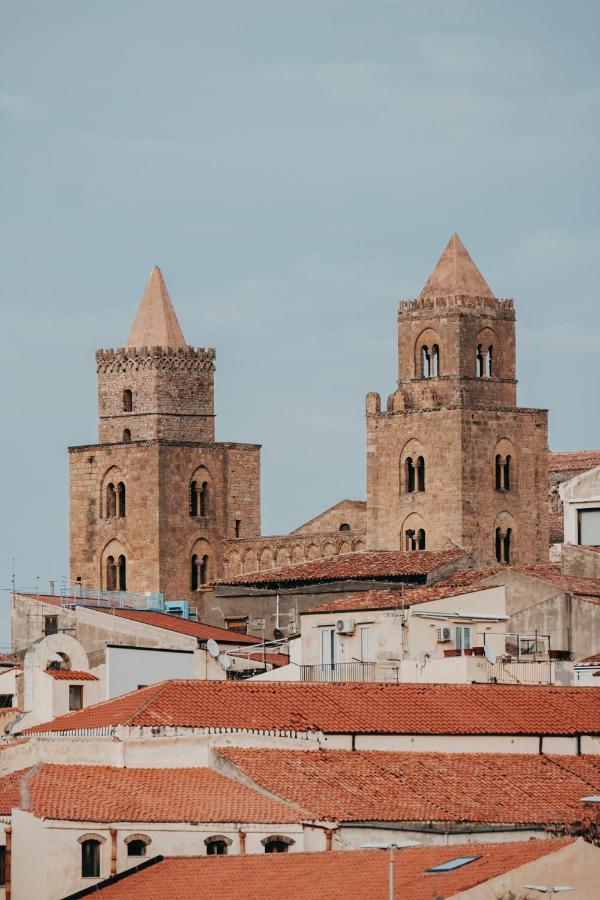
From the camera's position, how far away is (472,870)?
53812 millimetres

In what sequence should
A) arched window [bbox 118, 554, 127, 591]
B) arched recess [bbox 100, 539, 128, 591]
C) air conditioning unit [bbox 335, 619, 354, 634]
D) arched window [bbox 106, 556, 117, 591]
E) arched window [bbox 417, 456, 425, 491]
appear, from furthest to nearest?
arched recess [bbox 100, 539, 128, 591] < arched window [bbox 118, 554, 127, 591] < arched window [bbox 106, 556, 117, 591] < arched window [bbox 417, 456, 425, 491] < air conditioning unit [bbox 335, 619, 354, 634]

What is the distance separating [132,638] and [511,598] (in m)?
10.7

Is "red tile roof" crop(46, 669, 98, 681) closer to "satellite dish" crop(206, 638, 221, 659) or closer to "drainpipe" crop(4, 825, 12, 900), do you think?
"satellite dish" crop(206, 638, 221, 659)

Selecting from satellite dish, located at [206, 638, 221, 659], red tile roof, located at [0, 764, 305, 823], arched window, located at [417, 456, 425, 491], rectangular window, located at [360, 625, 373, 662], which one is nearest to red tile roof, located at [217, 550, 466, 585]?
satellite dish, located at [206, 638, 221, 659]

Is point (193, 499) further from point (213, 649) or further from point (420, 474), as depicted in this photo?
point (213, 649)

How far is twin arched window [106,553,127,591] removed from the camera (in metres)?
129

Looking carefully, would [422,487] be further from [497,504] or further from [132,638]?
[132,638]

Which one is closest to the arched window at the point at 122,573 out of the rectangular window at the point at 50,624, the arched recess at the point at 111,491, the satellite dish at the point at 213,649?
the arched recess at the point at 111,491

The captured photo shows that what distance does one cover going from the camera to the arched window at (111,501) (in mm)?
131500

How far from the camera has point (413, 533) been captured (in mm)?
119062

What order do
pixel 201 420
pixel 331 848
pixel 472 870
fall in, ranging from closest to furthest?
pixel 472 870 < pixel 331 848 < pixel 201 420

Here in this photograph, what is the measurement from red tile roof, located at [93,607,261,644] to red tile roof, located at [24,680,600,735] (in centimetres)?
1625

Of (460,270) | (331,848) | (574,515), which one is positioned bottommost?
(331,848)

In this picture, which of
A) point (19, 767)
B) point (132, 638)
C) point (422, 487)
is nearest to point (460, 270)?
point (422, 487)
